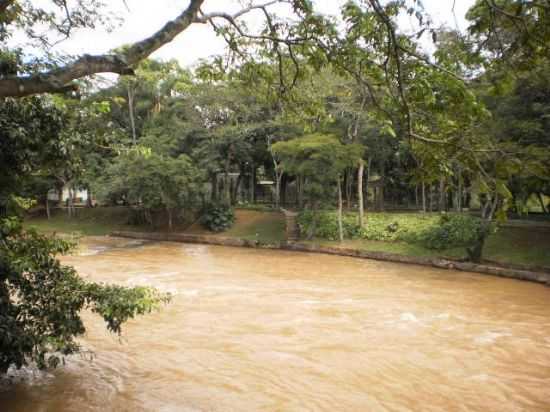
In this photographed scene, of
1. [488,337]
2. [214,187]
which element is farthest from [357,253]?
[214,187]

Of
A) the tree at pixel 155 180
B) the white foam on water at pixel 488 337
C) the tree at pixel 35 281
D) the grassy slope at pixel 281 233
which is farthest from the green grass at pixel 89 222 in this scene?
the tree at pixel 35 281

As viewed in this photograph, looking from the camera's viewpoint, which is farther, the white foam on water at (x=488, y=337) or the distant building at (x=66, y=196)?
the distant building at (x=66, y=196)

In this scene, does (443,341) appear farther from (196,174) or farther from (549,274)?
(196,174)

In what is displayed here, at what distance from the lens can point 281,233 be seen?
23.0 m

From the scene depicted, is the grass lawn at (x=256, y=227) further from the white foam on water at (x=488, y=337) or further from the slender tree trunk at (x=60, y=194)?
the white foam on water at (x=488, y=337)

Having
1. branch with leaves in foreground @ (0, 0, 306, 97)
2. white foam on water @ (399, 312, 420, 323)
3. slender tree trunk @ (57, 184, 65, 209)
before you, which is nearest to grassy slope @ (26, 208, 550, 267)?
slender tree trunk @ (57, 184, 65, 209)

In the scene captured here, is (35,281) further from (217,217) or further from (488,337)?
(217,217)

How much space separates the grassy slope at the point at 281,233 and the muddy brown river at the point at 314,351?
2.42 m

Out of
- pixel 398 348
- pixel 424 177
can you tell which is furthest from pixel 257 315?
pixel 424 177

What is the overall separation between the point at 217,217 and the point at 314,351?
1755cm

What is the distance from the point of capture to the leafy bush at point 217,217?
24.6m

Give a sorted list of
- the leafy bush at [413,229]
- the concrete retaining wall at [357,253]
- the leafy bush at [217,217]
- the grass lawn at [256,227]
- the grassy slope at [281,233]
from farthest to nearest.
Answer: the leafy bush at [217,217] < the grass lawn at [256,227] < the leafy bush at [413,229] < the grassy slope at [281,233] < the concrete retaining wall at [357,253]

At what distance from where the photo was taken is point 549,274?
44.8 feet

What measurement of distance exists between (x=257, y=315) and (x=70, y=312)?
543cm
